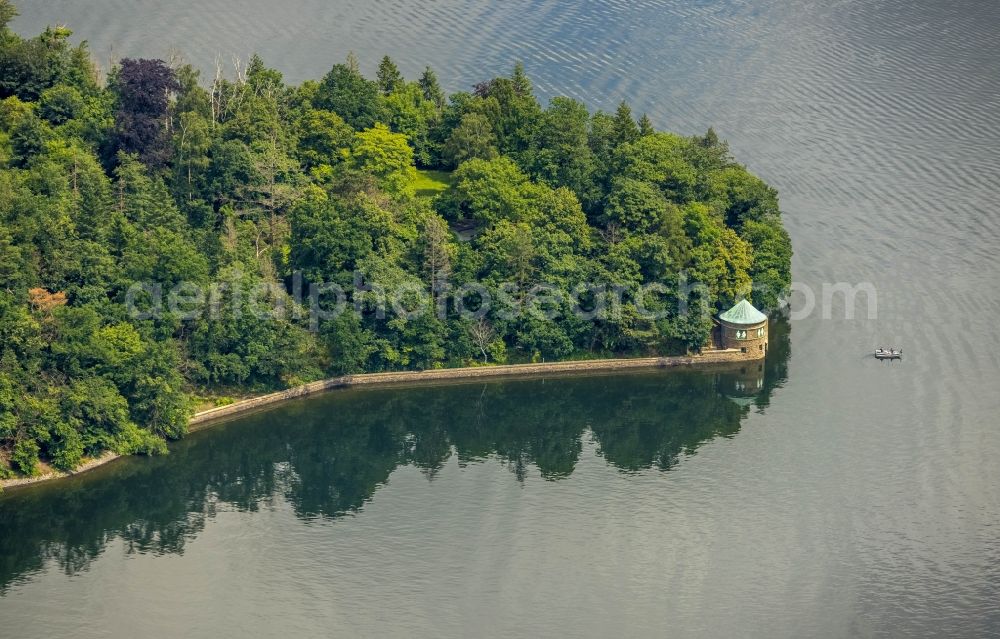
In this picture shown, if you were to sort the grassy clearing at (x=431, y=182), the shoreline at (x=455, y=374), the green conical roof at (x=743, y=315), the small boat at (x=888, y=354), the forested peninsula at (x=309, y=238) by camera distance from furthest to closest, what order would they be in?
the grassy clearing at (x=431, y=182) → the green conical roof at (x=743, y=315) → the small boat at (x=888, y=354) → the shoreline at (x=455, y=374) → the forested peninsula at (x=309, y=238)

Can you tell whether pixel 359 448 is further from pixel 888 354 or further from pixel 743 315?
pixel 888 354

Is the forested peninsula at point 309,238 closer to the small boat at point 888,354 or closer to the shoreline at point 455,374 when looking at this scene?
the shoreline at point 455,374

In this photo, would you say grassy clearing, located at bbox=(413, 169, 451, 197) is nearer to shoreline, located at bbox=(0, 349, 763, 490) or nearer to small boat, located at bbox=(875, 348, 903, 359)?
shoreline, located at bbox=(0, 349, 763, 490)

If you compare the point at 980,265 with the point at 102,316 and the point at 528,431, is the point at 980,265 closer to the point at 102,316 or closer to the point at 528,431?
the point at 528,431

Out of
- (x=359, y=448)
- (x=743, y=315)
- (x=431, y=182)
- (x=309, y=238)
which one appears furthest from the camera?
(x=431, y=182)

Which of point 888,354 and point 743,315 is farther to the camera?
point 743,315

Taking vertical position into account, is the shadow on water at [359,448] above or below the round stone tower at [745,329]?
below

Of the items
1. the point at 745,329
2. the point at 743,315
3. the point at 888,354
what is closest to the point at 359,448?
the point at 745,329

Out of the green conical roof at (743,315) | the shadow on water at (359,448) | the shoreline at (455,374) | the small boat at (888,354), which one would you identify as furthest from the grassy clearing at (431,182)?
the small boat at (888,354)
